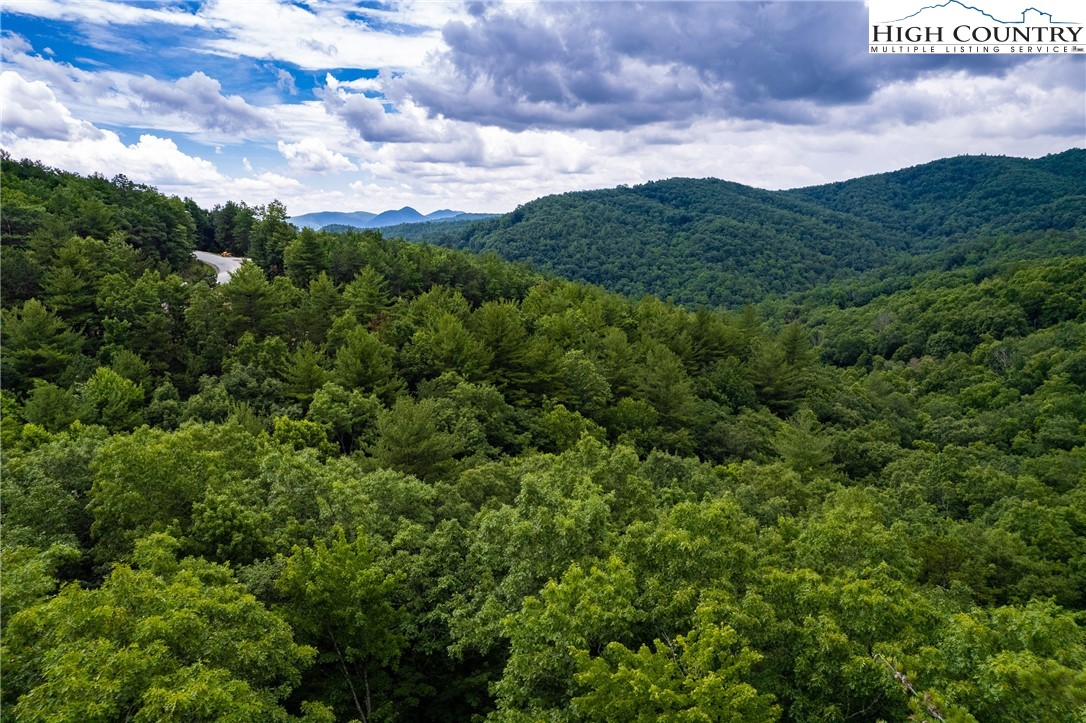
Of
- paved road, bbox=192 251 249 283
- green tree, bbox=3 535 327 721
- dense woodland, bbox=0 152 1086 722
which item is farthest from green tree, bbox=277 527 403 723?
paved road, bbox=192 251 249 283

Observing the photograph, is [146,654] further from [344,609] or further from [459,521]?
[459,521]

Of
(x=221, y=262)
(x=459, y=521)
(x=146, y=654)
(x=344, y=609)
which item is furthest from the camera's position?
(x=221, y=262)

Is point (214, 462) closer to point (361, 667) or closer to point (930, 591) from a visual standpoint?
point (361, 667)

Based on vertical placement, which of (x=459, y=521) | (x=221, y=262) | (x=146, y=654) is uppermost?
(x=221, y=262)

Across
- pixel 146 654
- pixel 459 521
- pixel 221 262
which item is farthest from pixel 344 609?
pixel 221 262

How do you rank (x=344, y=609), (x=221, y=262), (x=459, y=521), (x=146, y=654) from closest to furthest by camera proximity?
(x=146, y=654)
(x=344, y=609)
(x=459, y=521)
(x=221, y=262)

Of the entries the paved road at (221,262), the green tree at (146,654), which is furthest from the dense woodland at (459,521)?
the paved road at (221,262)

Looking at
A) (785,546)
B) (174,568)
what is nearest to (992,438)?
(785,546)
